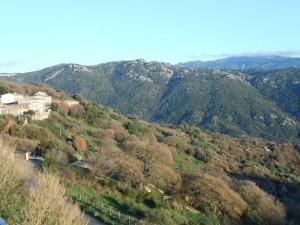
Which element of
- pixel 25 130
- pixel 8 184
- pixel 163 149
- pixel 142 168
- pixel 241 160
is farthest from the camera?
pixel 241 160

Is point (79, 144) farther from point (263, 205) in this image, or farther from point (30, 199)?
point (30, 199)

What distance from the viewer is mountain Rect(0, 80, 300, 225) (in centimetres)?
2342

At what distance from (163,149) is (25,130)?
16.3 m

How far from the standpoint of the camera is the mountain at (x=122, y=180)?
2342cm

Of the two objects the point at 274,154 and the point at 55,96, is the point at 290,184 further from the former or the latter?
the point at 55,96

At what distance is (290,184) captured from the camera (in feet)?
229

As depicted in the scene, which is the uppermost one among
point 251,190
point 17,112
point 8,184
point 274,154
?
point 8,184

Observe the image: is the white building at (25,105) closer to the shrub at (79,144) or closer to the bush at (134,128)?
the shrub at (79,144)

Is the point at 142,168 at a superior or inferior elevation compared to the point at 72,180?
inferior

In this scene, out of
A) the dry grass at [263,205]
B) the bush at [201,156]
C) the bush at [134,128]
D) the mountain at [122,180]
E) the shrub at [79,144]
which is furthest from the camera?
the bush at [134,128]

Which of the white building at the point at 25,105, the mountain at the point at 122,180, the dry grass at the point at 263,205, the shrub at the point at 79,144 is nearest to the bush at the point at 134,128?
the mountain at the point at 122,180

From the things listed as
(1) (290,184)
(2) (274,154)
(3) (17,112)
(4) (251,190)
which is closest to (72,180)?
(4) (251,190)

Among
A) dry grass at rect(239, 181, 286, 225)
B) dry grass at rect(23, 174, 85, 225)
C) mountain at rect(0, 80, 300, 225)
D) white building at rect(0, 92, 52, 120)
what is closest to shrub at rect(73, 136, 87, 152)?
mountain at rect(0, 80, 300, 225)

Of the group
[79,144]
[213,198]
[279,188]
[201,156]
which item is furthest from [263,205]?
[201,156]
